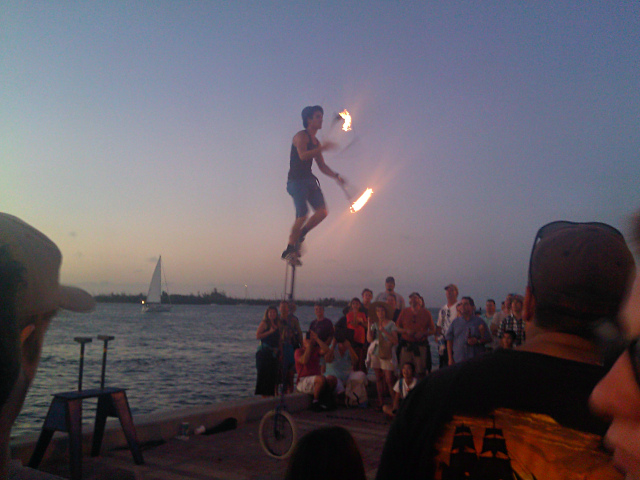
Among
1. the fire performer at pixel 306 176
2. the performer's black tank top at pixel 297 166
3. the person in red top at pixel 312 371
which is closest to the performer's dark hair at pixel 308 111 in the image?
the fire performer at pixel 306 176

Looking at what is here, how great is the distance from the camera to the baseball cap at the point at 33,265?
4.16ft

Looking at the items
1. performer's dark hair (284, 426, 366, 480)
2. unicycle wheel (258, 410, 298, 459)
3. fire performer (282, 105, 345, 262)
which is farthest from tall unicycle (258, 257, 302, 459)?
performer's dark hair (284, 426, 366, 480)

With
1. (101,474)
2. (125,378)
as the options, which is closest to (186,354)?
(125,378)

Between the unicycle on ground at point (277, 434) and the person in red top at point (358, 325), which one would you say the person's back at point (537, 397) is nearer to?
the unicycle on ground at point (277, 434)

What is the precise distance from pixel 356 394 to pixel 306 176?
5024mm

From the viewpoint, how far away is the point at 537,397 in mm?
1173

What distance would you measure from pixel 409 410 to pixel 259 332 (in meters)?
6.53

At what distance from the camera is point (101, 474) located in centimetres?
470

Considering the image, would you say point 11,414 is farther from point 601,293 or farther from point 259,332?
point 259,332

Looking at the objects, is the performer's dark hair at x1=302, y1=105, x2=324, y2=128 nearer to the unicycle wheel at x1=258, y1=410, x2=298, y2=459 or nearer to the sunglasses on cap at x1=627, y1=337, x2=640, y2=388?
the unicycle wheel at x1=258, y1=410, x2=298, y2=459

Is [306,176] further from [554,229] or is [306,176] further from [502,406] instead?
[502,406]

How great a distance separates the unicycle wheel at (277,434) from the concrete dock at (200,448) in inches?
8.2

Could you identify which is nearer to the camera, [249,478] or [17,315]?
[17,315]

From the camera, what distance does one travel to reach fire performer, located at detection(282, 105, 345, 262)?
154 inches
